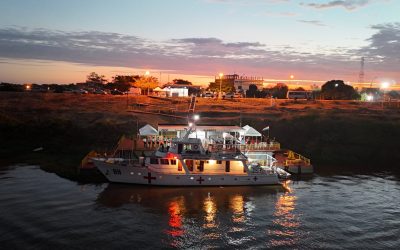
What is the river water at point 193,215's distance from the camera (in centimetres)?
2678

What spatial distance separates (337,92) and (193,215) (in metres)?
95.1

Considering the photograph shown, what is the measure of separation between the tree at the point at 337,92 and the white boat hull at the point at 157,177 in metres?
84.0

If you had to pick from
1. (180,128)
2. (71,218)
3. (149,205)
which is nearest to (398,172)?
(180,128)

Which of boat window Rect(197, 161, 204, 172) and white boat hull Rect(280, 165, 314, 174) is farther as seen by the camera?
white boat hull Rect(280, 165, 314, 174)

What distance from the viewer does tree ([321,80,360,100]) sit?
11525 centimetres

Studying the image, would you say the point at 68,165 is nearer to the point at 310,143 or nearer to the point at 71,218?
the point at 71,218

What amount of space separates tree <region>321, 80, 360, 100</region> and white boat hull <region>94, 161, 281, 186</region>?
84.0 metres

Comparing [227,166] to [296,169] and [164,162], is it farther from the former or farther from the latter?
[296,169]

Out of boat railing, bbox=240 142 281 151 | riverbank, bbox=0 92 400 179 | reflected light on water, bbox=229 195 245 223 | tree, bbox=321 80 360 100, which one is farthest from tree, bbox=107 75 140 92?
reflected light on water, bbox=229 195 245 223

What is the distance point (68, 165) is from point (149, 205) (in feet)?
53.5

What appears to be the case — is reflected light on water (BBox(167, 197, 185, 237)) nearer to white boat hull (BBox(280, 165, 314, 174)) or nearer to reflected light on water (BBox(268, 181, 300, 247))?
reflected light on water (BBox(268, 181, 300, 247))

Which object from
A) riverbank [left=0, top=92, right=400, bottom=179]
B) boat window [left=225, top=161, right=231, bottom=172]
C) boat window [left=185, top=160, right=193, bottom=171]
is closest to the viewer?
boat window [left=185, top=160, right=193, bottom=171]

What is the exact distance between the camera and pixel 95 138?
6153cm

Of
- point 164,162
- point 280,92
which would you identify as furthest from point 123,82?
point 164,162
